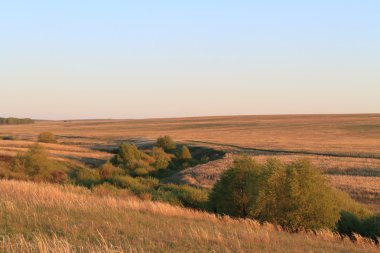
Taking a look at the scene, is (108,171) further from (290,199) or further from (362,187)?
(290,199)

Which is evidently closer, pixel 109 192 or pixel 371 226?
pixel 371 226

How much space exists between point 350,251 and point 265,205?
700 centimetres

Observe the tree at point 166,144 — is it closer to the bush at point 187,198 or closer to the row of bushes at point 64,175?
the row of bushes at point 64,175

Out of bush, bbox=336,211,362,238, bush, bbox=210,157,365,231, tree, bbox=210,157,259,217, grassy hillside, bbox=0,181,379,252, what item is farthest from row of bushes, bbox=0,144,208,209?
grassy hillside, bbox=0,181,379,252

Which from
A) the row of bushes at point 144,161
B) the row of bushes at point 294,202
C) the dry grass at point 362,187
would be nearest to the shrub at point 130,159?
the row of bushes at point 144,161

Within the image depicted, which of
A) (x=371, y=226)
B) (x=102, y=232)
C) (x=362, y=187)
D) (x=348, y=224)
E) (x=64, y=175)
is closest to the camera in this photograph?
(x=102, y=232)

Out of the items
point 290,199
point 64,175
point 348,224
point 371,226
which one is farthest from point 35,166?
point 371,226

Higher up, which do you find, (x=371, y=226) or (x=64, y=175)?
(x=371, y=226)

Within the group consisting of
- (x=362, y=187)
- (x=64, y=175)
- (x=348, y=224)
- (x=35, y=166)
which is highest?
(x=35, y=166)

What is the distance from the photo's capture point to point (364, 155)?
48.8 meters

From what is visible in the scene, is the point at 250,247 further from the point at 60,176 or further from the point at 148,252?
the point at 60,176

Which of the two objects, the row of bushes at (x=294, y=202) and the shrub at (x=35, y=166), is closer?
the row of bushes at (x=294, y=202)

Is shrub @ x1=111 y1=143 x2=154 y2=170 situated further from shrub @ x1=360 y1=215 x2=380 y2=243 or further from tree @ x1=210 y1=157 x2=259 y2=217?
shrub @ x1=360 y1=215 x2=380 y2=243

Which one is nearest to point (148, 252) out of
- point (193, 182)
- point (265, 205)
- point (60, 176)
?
point (265, 205)
